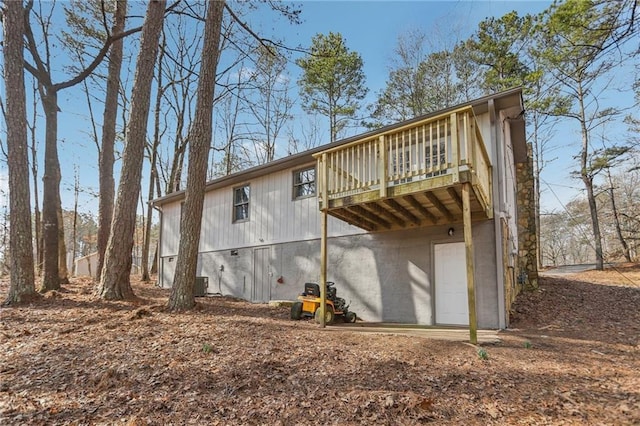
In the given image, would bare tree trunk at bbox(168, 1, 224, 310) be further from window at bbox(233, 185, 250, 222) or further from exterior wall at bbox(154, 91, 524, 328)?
window at bbox(233, 185, 250, 222)

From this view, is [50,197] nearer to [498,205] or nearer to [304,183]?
[304,183]

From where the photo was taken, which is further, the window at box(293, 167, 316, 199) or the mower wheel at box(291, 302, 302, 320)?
the window at box(293, 167, 316, 199)

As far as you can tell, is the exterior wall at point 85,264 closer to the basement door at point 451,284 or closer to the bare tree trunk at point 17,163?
the bare tree trunk at point 17,163

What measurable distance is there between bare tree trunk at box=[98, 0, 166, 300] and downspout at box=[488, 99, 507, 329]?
282 inches

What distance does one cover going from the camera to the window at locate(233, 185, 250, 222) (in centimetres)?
1162

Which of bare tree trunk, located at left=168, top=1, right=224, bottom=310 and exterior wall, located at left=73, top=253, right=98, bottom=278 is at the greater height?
Answer: bare tree trunk, located at left=168, top=1, right=224, bottom=310

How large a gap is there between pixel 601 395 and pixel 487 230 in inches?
156

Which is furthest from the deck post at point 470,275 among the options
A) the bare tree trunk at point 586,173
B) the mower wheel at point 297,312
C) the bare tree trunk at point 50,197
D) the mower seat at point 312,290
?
the bare tree trunk at point 586,173

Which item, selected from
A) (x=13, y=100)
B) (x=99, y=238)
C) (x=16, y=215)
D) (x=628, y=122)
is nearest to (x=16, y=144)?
(x=13, y=100)

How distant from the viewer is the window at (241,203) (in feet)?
38.1

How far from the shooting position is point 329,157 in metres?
6.84

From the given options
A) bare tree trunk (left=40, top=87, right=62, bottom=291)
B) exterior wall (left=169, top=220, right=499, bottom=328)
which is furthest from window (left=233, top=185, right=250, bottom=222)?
bare tree trunk (left=40, top=87, right=62, bottom=291)

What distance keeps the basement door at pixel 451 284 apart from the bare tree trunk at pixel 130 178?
643cm

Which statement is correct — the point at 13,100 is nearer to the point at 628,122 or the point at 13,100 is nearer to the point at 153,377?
the point at 153,377
